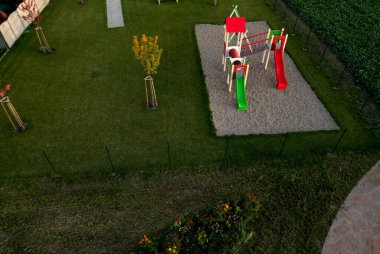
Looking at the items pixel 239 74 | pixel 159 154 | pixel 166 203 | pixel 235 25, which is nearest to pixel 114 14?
pixel 235 25

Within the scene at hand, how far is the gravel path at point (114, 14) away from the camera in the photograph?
21047 millimetres

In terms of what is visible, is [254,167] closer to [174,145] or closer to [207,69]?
[174,145]

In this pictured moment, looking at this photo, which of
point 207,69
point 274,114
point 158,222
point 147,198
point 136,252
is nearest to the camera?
point 136,252

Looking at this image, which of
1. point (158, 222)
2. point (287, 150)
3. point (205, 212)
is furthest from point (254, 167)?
point (158, 222)

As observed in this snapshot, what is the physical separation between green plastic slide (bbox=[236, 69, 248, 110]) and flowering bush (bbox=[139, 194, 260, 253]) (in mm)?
5308

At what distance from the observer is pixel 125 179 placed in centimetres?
1145

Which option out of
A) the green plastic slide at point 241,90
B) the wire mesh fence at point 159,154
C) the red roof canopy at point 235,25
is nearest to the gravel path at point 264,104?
the green plastic slide at point 241,90

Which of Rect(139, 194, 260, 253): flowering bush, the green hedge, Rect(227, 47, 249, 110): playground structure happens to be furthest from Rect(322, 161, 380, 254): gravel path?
the green hedge

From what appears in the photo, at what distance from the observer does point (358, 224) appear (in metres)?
10.2

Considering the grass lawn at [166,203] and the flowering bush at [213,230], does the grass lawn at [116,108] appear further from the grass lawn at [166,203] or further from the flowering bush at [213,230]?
the flowering bush at [213,230]

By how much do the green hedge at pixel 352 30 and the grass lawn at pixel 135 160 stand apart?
2.37m

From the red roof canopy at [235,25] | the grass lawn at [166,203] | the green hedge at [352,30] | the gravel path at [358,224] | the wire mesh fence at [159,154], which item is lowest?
the gravel path at [358,224]

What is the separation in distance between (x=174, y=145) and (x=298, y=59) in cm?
1040

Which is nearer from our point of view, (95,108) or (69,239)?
(69,239)
